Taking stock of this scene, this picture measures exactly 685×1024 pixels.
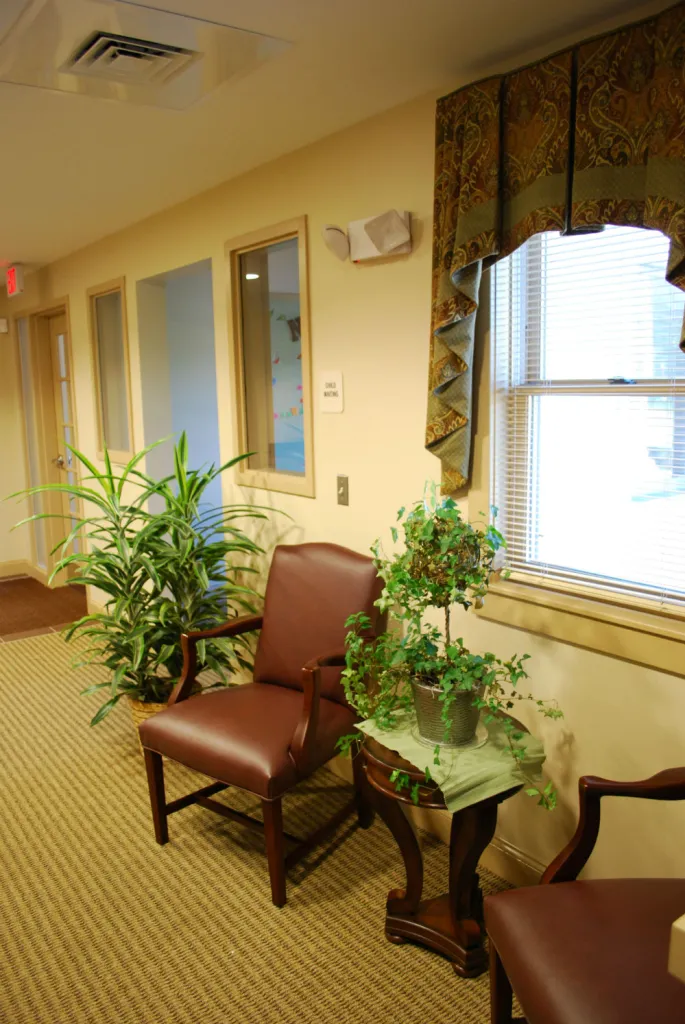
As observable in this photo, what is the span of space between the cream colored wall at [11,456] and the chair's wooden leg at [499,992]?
223 inches

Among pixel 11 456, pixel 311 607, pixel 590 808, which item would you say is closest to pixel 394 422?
pixel 311 607

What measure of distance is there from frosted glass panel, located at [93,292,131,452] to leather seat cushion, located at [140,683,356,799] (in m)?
2.52

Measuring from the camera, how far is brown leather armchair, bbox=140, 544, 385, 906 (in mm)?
2352

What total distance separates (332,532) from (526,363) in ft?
3.52

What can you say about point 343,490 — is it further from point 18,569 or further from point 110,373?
point 18,569

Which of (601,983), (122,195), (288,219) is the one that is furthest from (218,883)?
(122,195)

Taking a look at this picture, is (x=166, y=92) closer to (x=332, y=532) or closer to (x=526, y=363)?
(x=526, y=363)

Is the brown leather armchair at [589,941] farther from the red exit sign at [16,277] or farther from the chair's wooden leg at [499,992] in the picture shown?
the red exit sign at [16,277]

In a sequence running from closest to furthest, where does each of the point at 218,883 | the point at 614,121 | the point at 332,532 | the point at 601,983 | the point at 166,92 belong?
the point at 601,983, the point at 614,121, the point at 166,92, the point at 218,883, the point at 332,532

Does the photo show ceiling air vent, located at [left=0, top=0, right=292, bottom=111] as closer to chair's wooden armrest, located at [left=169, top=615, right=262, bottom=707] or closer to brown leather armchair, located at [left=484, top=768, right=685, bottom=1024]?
chair's wooden armrest, located at [left=169, top=615, right=262, bottom=707]

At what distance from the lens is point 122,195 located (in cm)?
367

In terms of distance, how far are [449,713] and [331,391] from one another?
55.0 inches

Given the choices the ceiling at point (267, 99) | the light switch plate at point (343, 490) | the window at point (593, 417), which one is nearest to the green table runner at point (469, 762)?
the window at point (593, 417)

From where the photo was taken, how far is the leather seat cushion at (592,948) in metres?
1.36
